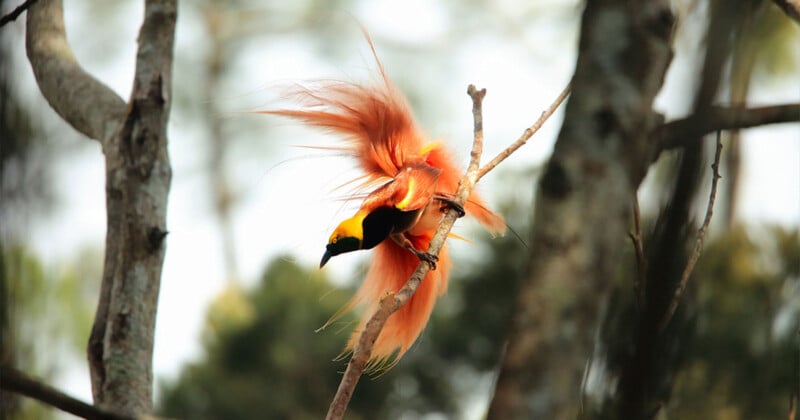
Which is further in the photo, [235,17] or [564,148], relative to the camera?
[235,17]

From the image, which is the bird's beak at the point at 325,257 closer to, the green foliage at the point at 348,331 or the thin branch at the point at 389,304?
the thin branch at the point at 389,304

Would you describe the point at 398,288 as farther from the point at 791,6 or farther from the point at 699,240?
the point at 791,6

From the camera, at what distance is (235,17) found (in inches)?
651

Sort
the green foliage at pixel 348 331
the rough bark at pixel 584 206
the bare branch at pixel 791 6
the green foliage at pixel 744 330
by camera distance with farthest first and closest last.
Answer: the green foliage at pixel 348 331, the green foliage at pixel 744 330, the bare branch at pixel 791 6, the rough bark at pixel 584 206

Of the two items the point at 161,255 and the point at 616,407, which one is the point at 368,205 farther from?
the point at 616,407

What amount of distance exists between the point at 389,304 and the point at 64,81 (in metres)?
1.16

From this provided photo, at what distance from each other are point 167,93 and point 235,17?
48.7 ft

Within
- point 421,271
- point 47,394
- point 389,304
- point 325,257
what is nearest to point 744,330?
point 325,257

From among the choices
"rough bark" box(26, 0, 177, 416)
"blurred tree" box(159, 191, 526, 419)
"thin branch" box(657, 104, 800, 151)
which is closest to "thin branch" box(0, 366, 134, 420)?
"rough bark" box(26, 0, 177, 416)

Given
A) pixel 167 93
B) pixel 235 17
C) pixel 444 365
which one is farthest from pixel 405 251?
pixel 235 17

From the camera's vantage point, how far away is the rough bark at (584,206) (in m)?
→ 1.18

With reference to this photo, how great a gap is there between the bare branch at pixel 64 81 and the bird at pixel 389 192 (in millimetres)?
483

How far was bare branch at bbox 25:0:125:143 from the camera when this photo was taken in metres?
2.31

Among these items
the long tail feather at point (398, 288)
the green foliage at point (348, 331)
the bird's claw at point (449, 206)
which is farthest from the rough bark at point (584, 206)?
the green foliage at point (348, 331)
